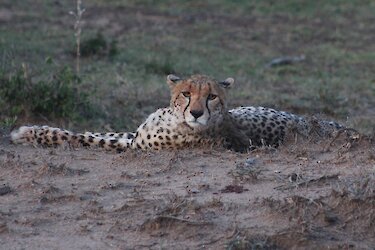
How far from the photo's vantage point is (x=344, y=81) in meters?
10.3

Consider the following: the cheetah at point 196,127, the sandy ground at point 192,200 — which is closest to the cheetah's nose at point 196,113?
the cheetah at point 196,127

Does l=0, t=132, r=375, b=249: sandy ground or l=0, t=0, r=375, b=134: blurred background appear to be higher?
l=0, t=132, r=375, b=249: sandy ground

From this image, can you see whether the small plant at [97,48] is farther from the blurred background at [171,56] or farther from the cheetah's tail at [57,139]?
the cheetah's tail at [57,139]

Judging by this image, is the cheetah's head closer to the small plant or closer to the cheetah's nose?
the cheetah's nose

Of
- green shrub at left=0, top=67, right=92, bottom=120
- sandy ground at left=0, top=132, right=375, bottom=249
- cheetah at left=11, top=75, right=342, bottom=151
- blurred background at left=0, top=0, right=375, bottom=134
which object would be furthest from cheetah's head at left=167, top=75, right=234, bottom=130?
green shrub at left=0, top=67, right=92, bottom=120

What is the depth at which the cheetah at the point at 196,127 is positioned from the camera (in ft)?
17.9

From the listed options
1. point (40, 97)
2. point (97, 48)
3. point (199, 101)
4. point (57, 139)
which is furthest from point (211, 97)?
point (97, 48)

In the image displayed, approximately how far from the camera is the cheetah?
5449mm

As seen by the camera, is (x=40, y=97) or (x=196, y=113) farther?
(x=40, y=97)

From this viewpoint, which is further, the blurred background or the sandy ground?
the blurred background

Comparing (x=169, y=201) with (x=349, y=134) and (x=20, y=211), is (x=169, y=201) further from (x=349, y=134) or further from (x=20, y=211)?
(x=349, y=134)

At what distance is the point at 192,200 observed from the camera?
427 cm

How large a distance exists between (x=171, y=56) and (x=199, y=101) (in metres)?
5.77

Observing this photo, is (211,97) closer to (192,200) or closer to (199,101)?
(199,101)
